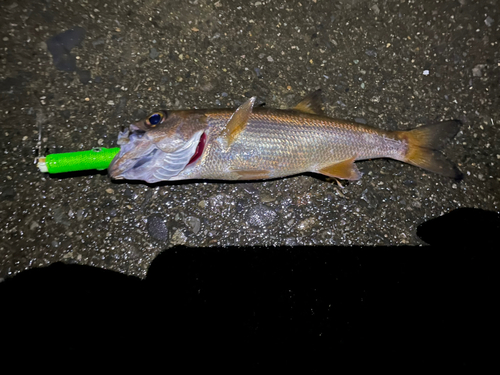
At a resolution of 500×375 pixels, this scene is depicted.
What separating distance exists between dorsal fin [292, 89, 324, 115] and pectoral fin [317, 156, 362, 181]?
61 centimetres

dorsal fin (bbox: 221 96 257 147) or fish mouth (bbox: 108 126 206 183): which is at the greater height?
dorsal fin (bbox: 221 96 257 147)

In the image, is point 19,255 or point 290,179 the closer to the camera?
point 19,255

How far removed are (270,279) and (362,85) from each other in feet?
8.14

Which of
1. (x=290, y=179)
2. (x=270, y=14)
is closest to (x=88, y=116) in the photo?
(x=290, y=179)

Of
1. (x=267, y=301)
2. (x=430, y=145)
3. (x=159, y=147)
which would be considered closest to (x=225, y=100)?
(x=159, y=147)

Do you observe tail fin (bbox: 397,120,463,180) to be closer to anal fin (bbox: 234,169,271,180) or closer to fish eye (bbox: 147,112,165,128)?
anal fin (bbox: 234,169,271,180)

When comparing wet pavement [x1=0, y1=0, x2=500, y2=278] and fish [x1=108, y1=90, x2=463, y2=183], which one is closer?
fish [x1=108, y1=90, x2=463, y2=183]

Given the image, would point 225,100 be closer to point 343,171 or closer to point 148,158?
point 148,158

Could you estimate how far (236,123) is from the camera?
2572 mm

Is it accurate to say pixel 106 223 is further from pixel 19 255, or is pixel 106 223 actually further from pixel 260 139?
pixel 260 139

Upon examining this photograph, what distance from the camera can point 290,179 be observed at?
299cm

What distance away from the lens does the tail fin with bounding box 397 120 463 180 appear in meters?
3.03

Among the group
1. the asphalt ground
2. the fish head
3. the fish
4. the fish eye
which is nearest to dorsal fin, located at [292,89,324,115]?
the fish

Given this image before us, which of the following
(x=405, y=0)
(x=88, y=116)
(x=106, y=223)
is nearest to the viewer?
(x=106, y=223)
